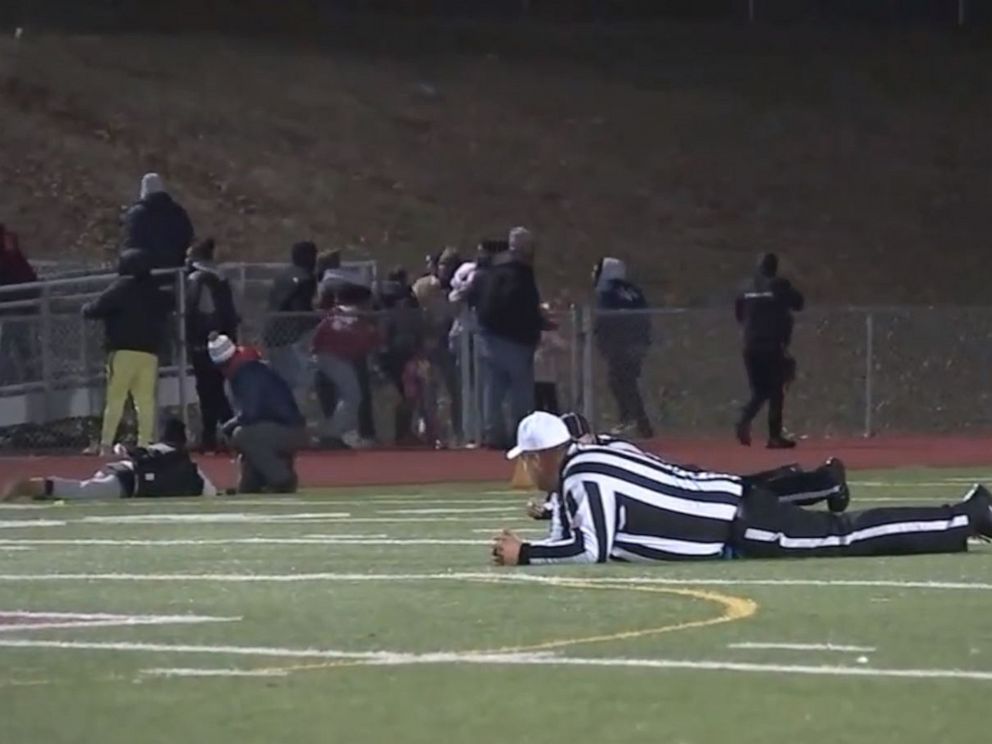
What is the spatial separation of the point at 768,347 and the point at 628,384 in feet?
4.56

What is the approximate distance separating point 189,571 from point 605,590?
2.51m

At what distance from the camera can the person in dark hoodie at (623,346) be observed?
3011 cm

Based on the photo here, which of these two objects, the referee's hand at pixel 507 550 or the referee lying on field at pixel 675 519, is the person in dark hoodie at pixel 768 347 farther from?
the referee's hand at pixel 507 550

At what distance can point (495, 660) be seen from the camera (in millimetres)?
9648

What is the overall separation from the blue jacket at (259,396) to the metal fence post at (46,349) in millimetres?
6464

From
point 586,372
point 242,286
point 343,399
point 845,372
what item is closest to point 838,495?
point 343,399

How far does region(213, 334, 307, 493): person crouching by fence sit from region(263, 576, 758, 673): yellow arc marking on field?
869cm

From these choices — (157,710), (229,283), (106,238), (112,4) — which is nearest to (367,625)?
(157,710)

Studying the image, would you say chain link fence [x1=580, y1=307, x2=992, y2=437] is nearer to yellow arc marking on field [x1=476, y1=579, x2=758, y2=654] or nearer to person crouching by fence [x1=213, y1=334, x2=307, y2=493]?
person crouching by fence [x1=213, y1=334, x2=307, y2=493]

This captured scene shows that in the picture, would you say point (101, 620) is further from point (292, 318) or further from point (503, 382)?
point (292, 318)

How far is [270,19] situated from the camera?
5003 centimetres

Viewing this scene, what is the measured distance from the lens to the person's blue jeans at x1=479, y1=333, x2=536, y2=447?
27.8 metres

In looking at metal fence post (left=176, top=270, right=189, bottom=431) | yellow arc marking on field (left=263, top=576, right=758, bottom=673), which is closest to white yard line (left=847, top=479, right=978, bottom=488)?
metal fence post (left=176, top=270, right=189, bottom=431)

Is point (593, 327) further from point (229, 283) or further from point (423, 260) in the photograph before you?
point (423, 260)
